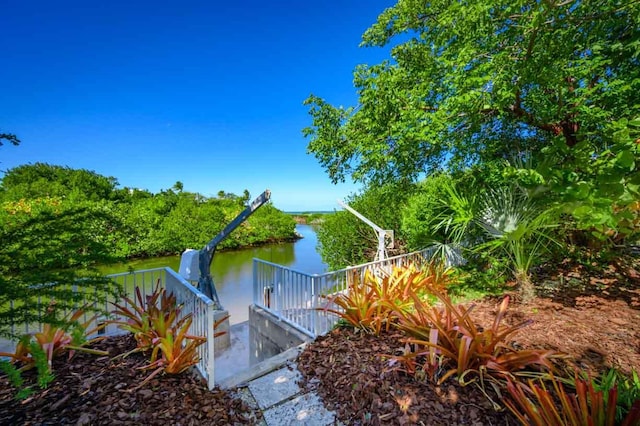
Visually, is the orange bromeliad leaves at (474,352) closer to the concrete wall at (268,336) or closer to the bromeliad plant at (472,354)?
the bromeliad plant at (472,354)

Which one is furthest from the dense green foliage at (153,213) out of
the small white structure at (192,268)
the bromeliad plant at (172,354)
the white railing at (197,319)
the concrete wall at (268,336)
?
the bromeliad plant at (172,354)

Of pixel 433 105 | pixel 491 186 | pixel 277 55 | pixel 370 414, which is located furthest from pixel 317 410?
pixel 277 55

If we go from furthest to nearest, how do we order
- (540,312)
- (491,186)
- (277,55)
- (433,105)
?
(277,55) → (433,105) → (491,186) → (540,312)

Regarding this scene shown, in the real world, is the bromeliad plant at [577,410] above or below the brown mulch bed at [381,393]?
above

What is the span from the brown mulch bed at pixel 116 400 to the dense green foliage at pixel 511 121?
3.20m

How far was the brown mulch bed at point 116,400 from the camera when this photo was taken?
179 centimetres

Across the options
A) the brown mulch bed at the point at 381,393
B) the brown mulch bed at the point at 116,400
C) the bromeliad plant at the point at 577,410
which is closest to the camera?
the bromeliad plant at the point at 577,410

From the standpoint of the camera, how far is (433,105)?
407 centimetres

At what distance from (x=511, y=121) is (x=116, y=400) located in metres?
5.73

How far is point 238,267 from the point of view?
1114cm

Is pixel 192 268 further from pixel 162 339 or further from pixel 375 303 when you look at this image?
pixel 375 303

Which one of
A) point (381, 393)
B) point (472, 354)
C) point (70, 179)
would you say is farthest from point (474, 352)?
point (70, 179)

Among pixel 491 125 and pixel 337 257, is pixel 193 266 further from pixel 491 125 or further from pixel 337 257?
pixel 491 125

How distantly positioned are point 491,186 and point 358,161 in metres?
2.09
